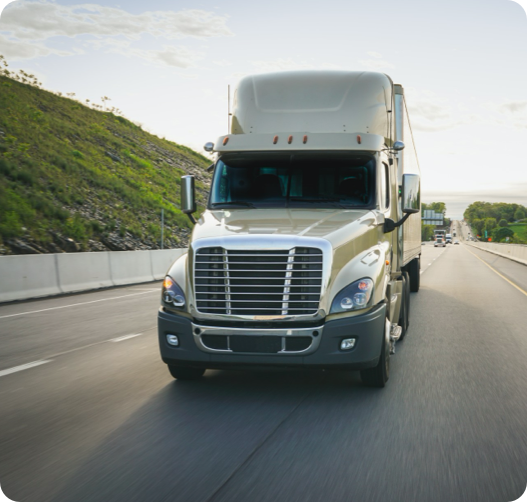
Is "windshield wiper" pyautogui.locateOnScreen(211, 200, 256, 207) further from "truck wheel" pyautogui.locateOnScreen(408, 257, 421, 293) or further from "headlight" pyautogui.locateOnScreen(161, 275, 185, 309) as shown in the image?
"truck wheel" pyautogui.locateOnScreen(408, 257, 421, 293)

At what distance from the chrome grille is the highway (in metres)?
0.89

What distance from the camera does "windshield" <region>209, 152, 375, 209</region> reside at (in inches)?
284

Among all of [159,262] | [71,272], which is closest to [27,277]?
[71,272]

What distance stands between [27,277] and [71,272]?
192cm

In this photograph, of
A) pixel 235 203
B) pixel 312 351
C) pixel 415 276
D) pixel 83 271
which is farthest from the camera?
pixel 83 271

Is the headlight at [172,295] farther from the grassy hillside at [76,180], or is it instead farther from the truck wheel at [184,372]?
the grassy hillside at [76,180]

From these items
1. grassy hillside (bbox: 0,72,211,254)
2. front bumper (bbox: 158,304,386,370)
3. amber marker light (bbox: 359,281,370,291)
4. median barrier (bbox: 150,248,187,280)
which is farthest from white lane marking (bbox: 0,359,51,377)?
grassy hillside (bbox: 0,72,211,254)

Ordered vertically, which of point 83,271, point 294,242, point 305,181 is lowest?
point 83,271

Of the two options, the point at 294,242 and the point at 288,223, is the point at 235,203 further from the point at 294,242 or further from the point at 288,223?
the point at 294,242

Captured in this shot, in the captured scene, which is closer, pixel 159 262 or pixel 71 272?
pixel 71 272

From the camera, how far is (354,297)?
5906mm

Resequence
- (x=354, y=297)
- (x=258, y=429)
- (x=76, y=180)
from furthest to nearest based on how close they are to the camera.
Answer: (x=76, y=180)
(x=354, y=297)
(x=258, y=429)

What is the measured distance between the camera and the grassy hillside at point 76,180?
2589 centimetres

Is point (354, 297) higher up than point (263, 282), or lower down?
lower down
